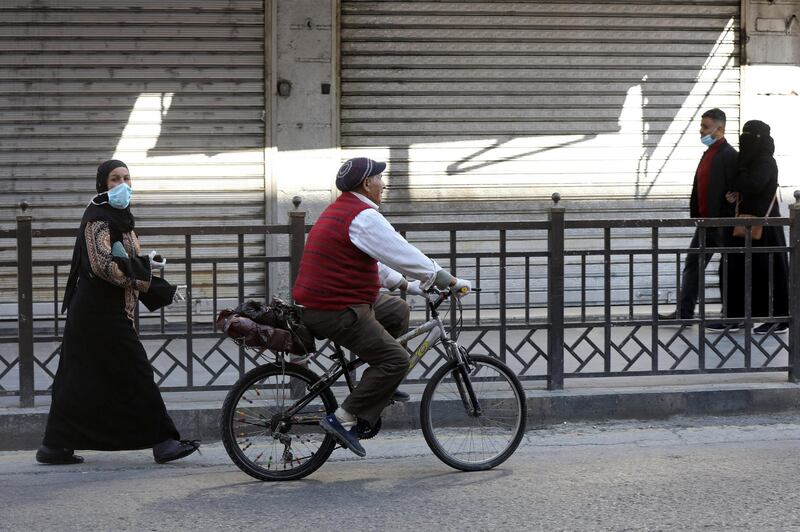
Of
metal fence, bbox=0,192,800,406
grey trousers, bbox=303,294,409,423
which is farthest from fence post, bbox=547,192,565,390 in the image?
grey trousers, bbox=303,294,409,423

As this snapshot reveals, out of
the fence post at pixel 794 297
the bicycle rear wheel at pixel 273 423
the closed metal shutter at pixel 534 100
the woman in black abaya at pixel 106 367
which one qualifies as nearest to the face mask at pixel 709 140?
the closed metal shutter at pixel 534 100

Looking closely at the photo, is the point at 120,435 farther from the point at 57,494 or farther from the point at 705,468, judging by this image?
the point at 705,468

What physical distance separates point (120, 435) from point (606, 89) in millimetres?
6803

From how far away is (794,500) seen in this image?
5398 mm

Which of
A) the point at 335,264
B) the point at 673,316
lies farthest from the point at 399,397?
the point at 673,316

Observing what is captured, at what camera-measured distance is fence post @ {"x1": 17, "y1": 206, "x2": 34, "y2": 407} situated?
7.14 meters

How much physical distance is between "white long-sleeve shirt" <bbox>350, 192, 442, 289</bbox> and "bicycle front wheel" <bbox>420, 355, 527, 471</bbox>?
0.63 m

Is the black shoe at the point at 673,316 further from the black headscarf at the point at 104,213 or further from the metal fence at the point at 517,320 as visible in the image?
the black headscarf at the point at 104,213

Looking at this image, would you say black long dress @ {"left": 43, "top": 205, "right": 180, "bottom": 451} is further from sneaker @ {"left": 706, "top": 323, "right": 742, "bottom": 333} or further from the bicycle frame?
sneaker @ {"left": 706, "top": 323, "right": 742, "bottom": 333}

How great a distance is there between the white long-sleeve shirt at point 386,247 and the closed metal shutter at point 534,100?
5240 millimetres

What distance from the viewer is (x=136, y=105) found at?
10727mm

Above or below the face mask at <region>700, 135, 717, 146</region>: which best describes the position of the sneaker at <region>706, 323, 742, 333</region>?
below

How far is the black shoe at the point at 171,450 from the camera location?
20.9ft

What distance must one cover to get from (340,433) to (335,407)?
17 centimetres
